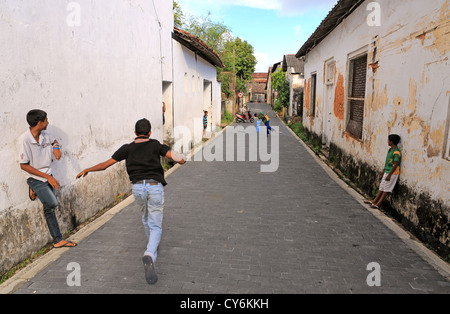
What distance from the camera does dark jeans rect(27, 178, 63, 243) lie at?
3959 millimetres

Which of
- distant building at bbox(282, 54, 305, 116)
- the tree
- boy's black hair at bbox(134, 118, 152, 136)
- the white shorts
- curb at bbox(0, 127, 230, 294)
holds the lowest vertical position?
curb at bbox(0, 127, 230, 294)

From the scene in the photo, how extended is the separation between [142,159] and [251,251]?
1852mm

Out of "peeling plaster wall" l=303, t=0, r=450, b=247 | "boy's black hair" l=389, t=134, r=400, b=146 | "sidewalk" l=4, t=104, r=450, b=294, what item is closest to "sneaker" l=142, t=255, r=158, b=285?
"sidewalk" l=4, t=104, r=450, b=294

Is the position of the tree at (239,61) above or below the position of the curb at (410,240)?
above

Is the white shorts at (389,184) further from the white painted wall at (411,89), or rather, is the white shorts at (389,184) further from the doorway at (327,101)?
the doorway at (327,101)

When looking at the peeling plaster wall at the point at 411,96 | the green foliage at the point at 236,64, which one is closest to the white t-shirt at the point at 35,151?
the peeling plaster wall at the point at 411,96

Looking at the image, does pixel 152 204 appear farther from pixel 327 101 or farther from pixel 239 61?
pixel 239 61

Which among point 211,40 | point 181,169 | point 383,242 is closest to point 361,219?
point 383,242

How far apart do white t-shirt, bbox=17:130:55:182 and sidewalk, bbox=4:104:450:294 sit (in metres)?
1.16

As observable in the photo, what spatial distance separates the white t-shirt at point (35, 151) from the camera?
12.1 ft

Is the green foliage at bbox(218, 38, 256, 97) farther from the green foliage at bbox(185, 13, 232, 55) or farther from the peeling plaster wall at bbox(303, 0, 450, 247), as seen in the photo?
the peeling plaster wall at bbox(303, 0, 450, 247)

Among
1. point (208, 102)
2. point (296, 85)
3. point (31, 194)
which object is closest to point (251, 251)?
point (31, 194)

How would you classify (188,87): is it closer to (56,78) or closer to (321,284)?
(56,78)

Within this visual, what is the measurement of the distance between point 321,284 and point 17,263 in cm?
352
